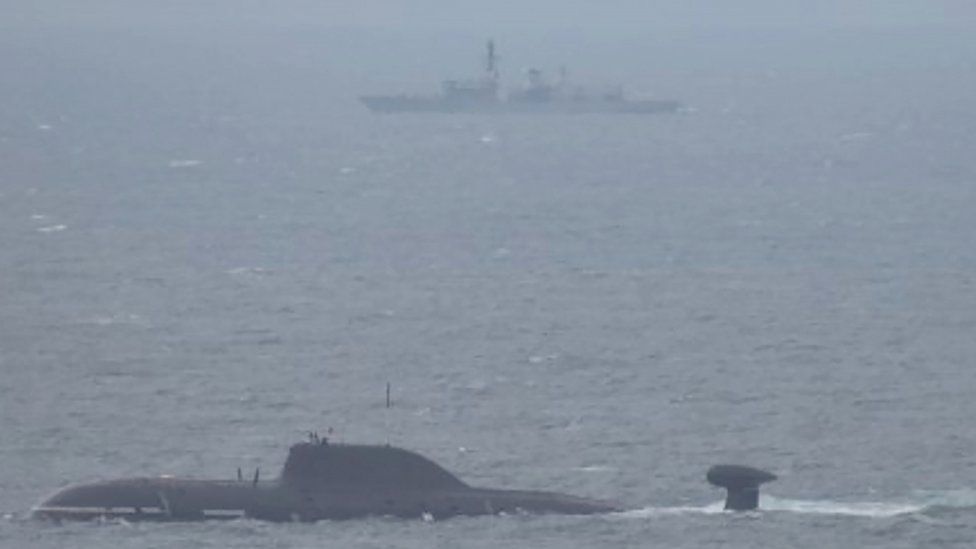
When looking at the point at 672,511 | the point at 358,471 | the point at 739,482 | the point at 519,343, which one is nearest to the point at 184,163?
the point at 519,343

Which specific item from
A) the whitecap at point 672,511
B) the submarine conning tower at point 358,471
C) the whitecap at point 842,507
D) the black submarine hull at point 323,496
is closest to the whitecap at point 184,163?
the black submarine hull at point 323,496

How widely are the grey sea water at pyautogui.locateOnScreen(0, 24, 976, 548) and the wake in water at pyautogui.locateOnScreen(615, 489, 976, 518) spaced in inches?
5.5

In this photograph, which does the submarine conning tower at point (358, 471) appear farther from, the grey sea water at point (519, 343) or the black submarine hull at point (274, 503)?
the grey sea water at point (519, 343)

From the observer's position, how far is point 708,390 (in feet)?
276

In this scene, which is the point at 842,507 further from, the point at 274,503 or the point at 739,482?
the point at 274,503

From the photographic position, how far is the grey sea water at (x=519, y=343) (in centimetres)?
6788

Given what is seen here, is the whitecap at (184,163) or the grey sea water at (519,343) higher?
the grey sea water at (519,343)

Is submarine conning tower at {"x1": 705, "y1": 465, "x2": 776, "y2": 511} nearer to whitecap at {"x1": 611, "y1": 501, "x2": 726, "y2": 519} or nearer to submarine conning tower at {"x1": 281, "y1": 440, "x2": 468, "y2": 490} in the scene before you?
whitecap at {"x1": 611, "y1": 501, "x2": 726, "y2": 519}

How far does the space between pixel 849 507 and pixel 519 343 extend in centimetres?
2958

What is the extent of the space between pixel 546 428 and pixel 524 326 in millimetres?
20797

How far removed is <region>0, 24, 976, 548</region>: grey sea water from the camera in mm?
67875

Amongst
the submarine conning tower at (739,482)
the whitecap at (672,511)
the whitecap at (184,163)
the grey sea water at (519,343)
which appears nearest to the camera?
the submarine conning tower at (739,482)

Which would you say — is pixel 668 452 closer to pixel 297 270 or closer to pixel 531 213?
pixel 297 270

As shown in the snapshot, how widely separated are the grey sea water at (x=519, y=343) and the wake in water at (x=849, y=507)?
0.14m
